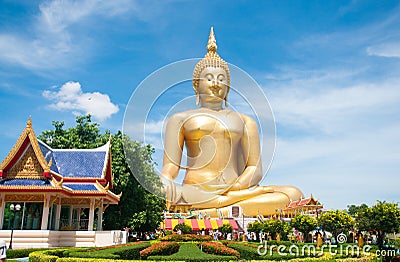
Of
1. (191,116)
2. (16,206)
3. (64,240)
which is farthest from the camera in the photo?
(191,116)

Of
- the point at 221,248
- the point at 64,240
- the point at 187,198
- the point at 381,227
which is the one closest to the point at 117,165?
the point at 64,240

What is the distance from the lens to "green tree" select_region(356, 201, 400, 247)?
1880 cm

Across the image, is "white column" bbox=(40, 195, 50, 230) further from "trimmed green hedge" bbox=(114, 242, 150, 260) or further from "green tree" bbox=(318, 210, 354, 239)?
"green tree" bbox=(318, 210, 354, 239)

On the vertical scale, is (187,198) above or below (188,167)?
below

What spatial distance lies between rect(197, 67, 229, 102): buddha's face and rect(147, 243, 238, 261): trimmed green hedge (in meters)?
21.2

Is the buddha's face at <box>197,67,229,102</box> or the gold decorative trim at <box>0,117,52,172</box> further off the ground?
the buddha's face at <box>197,67,229,102</box>

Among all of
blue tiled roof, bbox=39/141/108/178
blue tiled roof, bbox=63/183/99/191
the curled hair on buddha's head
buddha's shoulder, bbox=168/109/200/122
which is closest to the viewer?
blue tiled roof, bbox=63/183/99/191

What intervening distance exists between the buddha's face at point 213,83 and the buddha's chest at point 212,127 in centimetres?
193

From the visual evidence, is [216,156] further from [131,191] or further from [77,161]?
[77,161]

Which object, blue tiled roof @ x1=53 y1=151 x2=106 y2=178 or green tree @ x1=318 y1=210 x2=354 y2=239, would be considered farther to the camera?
green tree @ x1=318 y1=210 x2=354 y2=239

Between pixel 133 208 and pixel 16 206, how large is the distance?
26.6ft

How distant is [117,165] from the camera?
2383cm

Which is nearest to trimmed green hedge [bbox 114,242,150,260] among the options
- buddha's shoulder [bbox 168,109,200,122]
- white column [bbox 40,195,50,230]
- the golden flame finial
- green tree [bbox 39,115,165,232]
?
white column [bbox 40,195,50,230]

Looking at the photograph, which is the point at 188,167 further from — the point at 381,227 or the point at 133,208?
the point at 381,227
